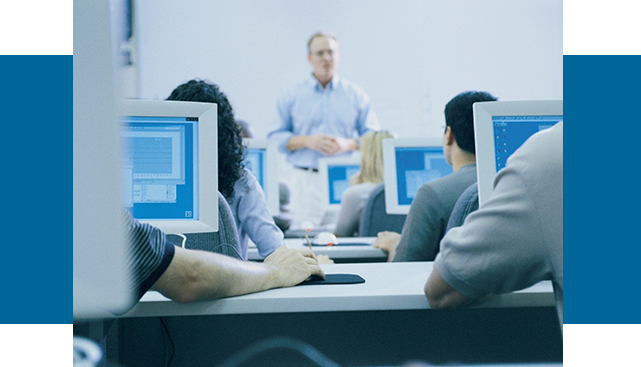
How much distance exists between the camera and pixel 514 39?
225 inches

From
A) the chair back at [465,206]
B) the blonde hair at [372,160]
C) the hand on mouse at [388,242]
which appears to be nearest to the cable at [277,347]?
the chair back at [465,206]

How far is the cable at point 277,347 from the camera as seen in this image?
1.06 m

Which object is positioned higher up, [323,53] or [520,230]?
[323,53]

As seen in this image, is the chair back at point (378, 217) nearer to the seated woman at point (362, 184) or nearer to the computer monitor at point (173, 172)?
the seated woman at point (362, 184)

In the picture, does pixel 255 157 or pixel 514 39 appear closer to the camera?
pixel 255 157

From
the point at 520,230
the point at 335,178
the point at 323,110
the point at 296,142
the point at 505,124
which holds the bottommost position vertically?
the point at 520,230

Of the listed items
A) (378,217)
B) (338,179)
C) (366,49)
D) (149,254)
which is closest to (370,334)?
(149,254)

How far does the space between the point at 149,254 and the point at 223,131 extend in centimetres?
97

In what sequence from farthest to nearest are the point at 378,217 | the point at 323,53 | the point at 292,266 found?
the point at 323,53, the point at 378,217, the point at 292,266

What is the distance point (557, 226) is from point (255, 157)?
6.08ft

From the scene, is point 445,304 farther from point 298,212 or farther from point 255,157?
point 298,212

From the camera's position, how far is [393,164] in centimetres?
241

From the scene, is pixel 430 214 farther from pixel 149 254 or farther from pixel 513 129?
pixel 149 254
